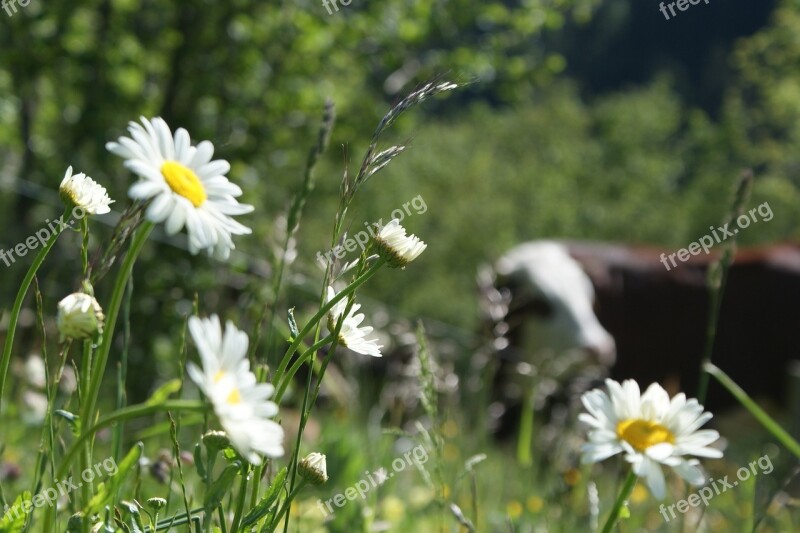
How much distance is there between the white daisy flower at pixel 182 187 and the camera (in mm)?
661

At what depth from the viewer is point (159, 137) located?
2.48 ft

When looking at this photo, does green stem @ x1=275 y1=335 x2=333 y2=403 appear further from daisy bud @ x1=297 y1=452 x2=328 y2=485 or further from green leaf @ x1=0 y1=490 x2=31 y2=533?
green leaf @ x1=0 y1=490 x2=31 y2=533

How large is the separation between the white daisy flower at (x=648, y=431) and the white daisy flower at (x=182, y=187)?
0.34m

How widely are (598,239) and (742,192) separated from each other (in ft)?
77.9

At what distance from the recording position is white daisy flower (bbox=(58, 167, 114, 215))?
849 mm

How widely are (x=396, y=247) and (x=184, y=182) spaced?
0.19 m

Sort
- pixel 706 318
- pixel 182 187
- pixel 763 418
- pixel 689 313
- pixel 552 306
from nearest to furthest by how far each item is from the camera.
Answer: pixel 182 187 < pixel 763 418 < pixel 552 306 < pixel 706 318 < pixel 689 313

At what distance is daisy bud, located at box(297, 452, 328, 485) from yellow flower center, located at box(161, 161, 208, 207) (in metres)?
0.26

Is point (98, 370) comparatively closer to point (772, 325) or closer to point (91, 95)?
point (91, 95)

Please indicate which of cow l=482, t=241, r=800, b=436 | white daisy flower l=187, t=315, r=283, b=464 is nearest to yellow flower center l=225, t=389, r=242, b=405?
white daisy flower l=187, t=315, r=283, b=464

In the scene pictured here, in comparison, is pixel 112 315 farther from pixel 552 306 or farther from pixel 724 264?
pixel 552 306

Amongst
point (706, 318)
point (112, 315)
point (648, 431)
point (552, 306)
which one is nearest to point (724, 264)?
point (648, 431)

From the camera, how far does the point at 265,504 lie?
0.81 metres

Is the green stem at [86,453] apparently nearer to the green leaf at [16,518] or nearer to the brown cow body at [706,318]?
the green leaf at [16,518]
